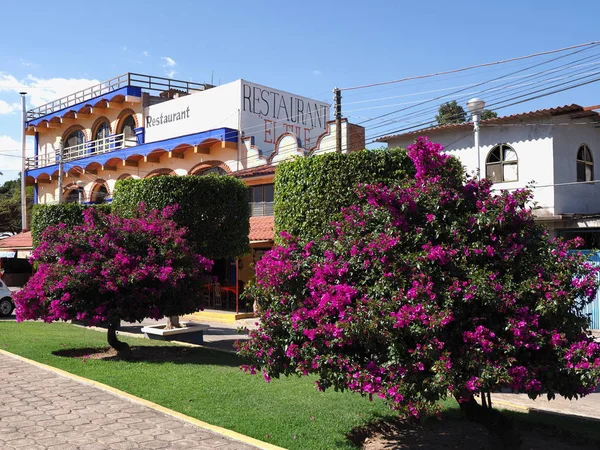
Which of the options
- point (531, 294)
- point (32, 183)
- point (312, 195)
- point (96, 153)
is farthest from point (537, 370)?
point (32, 183)

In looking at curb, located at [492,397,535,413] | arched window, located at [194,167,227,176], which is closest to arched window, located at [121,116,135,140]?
arched window, located at [194,167,227,176]

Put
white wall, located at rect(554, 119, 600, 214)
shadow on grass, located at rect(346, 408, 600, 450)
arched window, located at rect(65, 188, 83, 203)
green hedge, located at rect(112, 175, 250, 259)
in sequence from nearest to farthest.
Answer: shadow on grass, located at rect(346, 408, 600, 450), green hedge, located at rect(112, 175, 250, 259), white wall, located at rect(554, 119, 600, 214), arched window, located at rect(65, 188, 83, 203)

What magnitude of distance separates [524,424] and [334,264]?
3262 mm

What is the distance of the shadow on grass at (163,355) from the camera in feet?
36.6

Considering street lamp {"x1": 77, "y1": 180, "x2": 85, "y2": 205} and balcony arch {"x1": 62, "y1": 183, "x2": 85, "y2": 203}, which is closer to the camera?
street lamp {"x1": 77, "y1": 180, "x2": 85, "y2": 205}

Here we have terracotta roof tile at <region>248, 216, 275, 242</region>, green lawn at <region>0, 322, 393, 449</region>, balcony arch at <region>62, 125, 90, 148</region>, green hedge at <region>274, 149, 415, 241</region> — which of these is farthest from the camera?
balcony arch at <region>62, 125, 90, 148</region>

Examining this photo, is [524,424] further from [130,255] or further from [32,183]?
[32,183]

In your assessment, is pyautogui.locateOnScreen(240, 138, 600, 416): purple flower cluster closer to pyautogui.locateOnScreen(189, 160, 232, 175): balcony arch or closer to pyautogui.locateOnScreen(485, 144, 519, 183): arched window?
pyautogui.locateOnScreen(485, 144, 519, 183): arched window

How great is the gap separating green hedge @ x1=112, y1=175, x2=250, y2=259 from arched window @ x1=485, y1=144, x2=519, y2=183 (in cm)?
765

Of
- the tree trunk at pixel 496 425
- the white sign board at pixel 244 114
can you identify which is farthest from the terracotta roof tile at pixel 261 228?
the tree trunk at pixel 496 425

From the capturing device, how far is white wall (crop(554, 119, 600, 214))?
17078mm

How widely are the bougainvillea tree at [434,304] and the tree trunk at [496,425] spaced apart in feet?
0.06

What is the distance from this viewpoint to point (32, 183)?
42031 mm

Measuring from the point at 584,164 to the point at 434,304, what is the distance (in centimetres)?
1550
